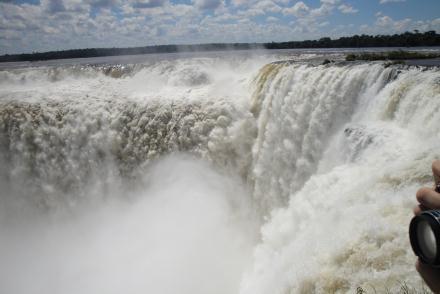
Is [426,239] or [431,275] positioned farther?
[431,275]

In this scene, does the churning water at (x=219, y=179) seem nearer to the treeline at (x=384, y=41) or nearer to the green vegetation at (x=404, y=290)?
the green vegetation at (x=404, y=290)

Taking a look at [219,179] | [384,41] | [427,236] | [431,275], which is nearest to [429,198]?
[427,236]

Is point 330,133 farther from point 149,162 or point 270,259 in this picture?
point 149,162

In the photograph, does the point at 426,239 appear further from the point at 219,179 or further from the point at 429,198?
the point at 219,179

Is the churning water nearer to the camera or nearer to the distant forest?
the camera

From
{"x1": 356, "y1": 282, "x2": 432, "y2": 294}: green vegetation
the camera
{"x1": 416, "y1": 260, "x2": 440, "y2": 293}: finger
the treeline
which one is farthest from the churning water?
the treeline

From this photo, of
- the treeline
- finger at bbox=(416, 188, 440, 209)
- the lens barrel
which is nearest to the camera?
the lens barrel

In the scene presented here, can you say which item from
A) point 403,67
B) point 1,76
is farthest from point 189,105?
point 1,76
